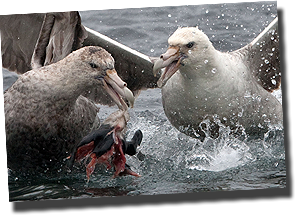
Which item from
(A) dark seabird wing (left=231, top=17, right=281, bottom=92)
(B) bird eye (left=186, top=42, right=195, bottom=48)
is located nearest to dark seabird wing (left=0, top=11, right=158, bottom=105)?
(B) bird eye (left=186, top=42, right=195, bottom=48)

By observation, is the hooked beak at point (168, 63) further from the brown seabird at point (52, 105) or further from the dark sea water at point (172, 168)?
the dark sea water at point (172, 168)

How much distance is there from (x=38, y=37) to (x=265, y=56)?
272 centimetres

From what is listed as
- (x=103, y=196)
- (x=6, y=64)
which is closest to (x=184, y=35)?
(x=103, y=196)

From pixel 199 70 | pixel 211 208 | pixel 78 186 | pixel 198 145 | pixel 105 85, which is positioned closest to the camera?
pixel 211 208

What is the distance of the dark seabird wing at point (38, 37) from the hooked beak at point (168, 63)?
35.4 inches

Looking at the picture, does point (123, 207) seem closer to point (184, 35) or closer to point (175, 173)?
point (175, 173)

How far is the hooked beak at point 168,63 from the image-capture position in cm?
522

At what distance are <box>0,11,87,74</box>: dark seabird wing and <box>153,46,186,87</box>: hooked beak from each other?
90cm

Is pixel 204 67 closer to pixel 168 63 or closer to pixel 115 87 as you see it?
pixel 168 63

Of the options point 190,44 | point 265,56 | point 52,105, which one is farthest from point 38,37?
point 265,56

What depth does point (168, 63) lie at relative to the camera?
17.2 ft

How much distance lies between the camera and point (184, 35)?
533 centimetres

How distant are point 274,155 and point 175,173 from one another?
1151mm

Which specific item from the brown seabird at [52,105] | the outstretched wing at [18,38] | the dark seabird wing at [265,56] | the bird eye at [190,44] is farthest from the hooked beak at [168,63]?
the outstretched wing at [18,38]
